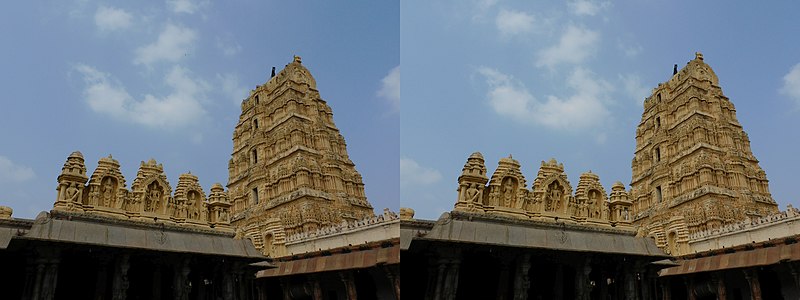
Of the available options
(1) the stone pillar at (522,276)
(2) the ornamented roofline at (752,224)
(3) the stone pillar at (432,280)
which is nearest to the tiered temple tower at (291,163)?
(2) the ornamented roofline at (752,224)

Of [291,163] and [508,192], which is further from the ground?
[291,163]

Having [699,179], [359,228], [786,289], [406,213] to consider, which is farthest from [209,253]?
[699,179]

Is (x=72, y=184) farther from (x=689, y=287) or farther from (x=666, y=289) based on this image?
(x=666, y=289)

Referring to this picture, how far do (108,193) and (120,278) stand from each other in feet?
14.6

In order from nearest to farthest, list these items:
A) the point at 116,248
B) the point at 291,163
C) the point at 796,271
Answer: the point at 116,248
the point at 796,271
the point at 291,163

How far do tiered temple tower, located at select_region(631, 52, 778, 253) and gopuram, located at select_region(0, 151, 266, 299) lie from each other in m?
22.7

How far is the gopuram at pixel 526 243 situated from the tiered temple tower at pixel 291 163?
68.8 feet

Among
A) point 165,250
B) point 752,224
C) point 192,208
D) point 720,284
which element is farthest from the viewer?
point 752,224

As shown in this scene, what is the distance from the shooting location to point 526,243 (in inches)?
561

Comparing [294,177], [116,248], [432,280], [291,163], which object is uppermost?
[291,163]

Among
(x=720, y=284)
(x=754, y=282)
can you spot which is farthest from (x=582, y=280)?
(x=720, y=284)

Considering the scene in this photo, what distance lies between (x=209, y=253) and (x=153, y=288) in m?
1.81

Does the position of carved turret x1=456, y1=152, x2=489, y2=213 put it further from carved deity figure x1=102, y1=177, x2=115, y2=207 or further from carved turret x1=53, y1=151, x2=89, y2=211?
carved deity figure x1=102, y1=177, x2=115, y2=207

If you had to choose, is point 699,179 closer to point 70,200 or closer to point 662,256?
point 662,256
